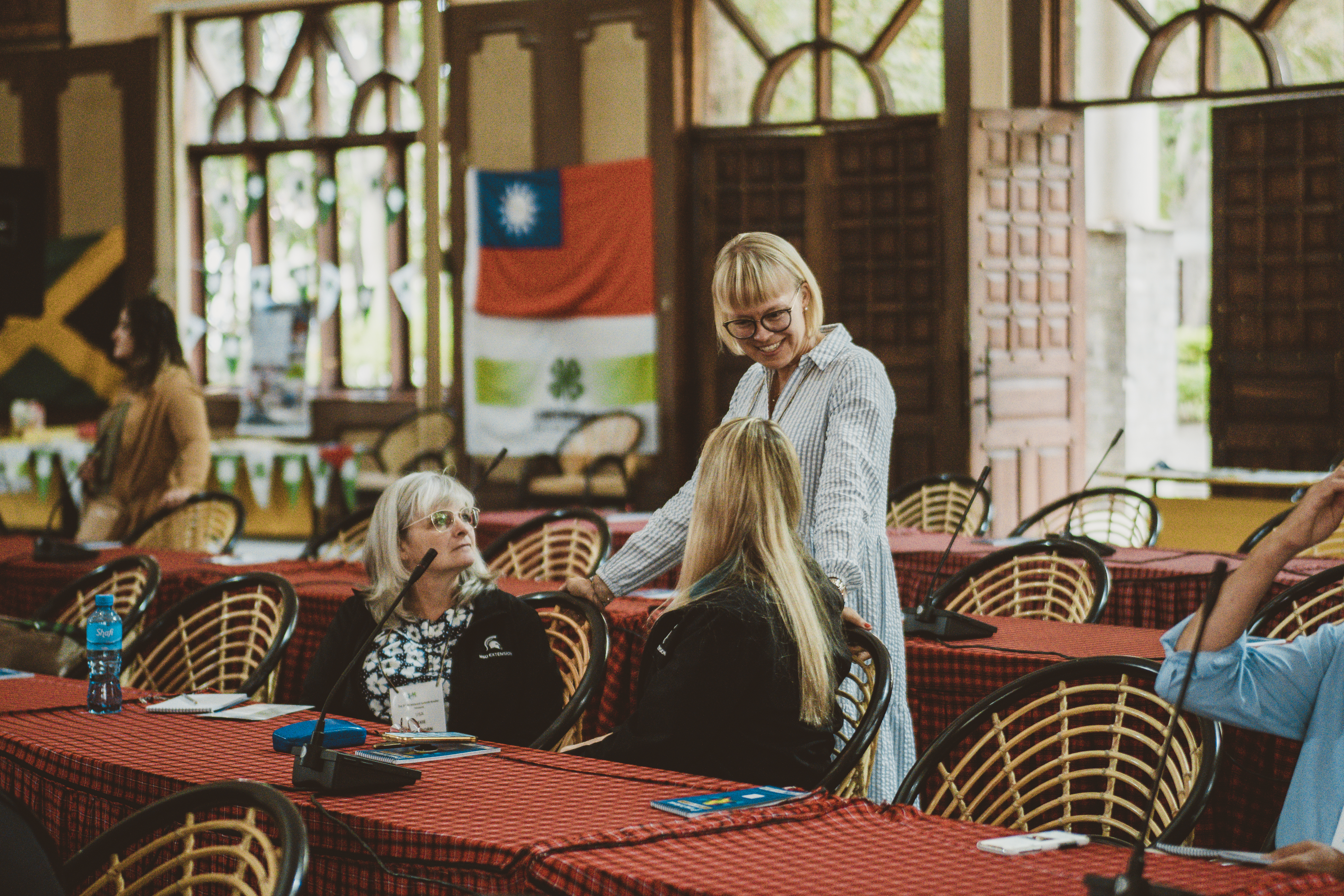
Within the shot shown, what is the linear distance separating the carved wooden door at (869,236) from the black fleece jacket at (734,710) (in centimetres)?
575

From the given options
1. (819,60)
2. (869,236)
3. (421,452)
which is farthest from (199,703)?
(421,452)

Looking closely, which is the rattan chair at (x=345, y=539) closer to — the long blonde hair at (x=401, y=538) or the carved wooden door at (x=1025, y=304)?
the long blonde hair at (x=401, y=538)

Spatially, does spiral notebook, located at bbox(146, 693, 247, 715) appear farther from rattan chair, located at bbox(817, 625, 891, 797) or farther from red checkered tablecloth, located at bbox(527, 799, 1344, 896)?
red checkered tablecloth, located at bbox(527, 799, 1344, 896)

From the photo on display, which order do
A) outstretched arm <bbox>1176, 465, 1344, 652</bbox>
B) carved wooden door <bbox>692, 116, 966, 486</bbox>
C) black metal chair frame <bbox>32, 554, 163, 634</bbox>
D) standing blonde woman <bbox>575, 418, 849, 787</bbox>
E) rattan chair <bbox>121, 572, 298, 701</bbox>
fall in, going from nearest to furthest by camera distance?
1. outstretched arm <bbox>1176, 465, 1344, 652</bbox>
2. standing blonde woman <bbox>575, 418, 849, 787</bbox>
3. rattan chair <bbox>121, 572, 298, 701</bbox>
4. black metal chair frame <bbox>32, 554, 163, 634</bbox>
5. carved wooden door <bbox>692, 116, 966, 486</bbox>

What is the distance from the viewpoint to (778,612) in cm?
233

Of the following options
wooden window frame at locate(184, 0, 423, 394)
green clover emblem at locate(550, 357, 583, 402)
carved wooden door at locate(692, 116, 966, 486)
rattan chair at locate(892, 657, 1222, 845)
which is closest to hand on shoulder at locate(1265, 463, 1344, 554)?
rattan chair at locate(892, 657, 1222, 845)

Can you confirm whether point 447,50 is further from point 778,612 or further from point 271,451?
point 778,612

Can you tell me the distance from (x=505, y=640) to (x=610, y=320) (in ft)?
20.0

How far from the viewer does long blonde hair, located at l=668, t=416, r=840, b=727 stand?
7.67 feet

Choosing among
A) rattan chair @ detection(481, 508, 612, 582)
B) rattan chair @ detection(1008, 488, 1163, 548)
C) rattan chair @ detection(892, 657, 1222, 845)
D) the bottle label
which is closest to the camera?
rattan chair @ detection(892, 657, 1222, 845)

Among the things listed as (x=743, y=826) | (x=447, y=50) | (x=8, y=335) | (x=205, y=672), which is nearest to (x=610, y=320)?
(x=447, y=50)

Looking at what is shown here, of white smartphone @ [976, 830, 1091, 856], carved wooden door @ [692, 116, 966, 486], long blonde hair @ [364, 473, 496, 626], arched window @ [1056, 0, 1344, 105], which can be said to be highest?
arched window @ [1056, 0, 1344, 105]

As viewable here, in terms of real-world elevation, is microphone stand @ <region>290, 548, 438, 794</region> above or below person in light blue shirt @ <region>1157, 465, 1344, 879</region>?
below

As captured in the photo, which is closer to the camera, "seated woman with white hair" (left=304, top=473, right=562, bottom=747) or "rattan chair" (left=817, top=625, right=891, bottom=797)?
"rattan chair" (left=817, top=625, right=891, bottom=797)
